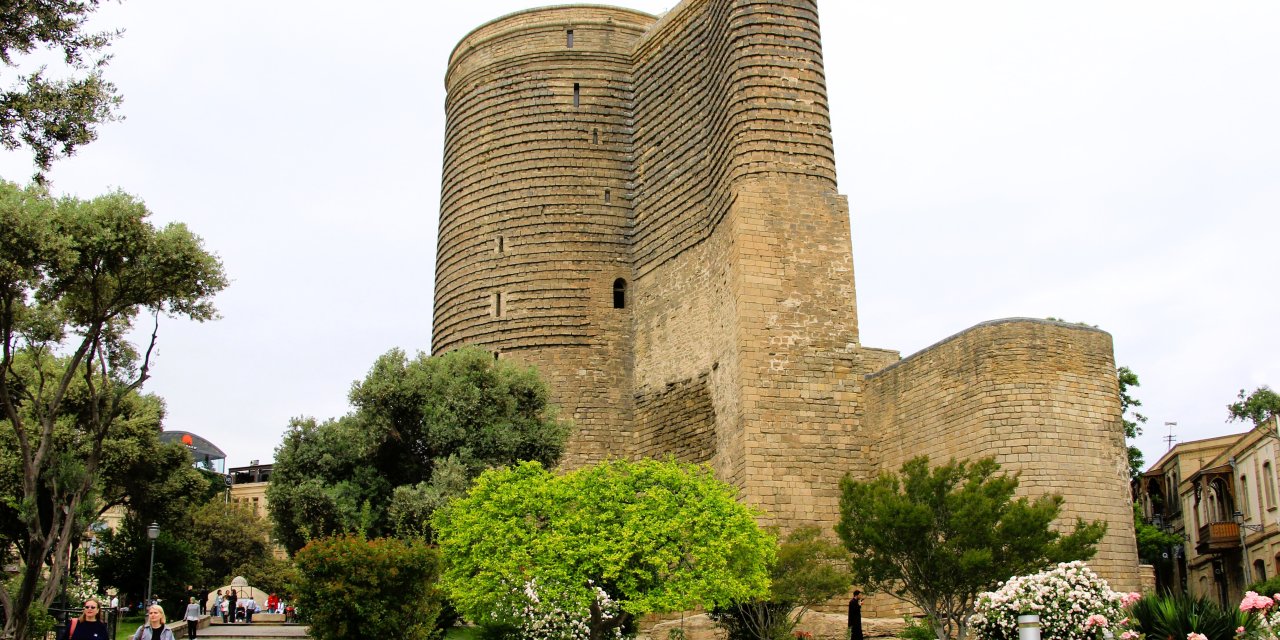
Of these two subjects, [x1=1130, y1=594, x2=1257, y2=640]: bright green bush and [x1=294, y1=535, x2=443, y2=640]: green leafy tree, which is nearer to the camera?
[x1=1130, y1=594, x2=1257, y2=640]: bright green bush

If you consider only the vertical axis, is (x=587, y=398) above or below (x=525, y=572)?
above

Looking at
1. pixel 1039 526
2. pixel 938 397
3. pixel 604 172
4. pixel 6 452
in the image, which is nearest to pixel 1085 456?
pixel 938 397

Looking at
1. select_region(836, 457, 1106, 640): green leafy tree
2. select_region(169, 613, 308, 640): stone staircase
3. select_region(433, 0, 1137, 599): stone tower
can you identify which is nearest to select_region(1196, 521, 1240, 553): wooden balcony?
select_region(433, 0, 1137, 599): stone tower

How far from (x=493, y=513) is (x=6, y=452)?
13.4 meters

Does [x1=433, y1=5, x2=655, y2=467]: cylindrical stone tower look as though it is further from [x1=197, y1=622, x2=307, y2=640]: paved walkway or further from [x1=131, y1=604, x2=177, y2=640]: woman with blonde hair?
[x1=131, y1=604, x2=177, y2=640]: woman with blonde hair

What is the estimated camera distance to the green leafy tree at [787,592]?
1689 cm

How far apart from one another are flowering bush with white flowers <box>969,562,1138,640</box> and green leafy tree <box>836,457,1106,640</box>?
195 cm

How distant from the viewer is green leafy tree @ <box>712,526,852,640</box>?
55.4 ft

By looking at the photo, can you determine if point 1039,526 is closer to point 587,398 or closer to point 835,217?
point 835,217

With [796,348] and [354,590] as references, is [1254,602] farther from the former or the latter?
[796,348]

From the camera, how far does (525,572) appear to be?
15.2m

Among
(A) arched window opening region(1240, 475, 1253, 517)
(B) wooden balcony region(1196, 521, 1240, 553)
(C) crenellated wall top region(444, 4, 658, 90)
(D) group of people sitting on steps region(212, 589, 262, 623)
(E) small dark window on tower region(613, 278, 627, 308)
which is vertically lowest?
(D) group of people sitting on steps region(212, 589, 262, 623)

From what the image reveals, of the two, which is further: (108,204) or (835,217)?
(835,217)

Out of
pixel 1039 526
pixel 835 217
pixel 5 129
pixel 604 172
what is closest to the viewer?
pixel 5 129
